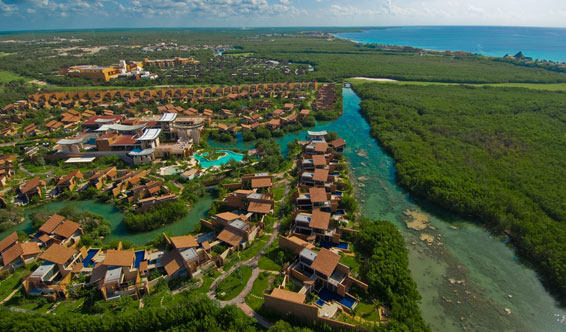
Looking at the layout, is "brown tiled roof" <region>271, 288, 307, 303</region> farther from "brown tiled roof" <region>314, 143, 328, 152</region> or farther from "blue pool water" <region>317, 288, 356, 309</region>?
"brown tiled roof" <region>314, 143, 328, 152</region>

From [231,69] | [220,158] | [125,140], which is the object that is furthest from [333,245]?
[231,69]

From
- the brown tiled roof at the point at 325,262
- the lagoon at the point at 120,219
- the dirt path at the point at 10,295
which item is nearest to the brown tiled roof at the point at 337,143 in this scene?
the lagoon at the point at 120,219

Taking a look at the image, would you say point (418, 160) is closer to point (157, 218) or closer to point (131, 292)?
point (157, 218)

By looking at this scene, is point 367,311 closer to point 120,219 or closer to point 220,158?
point 120,219

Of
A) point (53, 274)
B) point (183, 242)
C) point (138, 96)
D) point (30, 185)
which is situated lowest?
point (53, 274)

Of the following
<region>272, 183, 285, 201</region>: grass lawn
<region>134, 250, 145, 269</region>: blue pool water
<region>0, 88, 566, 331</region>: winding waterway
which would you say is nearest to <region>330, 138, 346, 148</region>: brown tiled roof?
<region>0, 88, 566, 331</region>: winding waterway

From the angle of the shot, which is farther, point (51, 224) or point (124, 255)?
point (51, 224)
